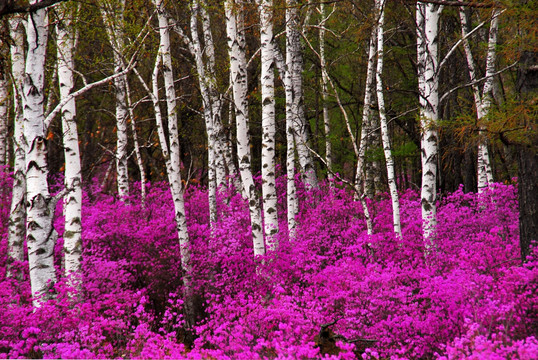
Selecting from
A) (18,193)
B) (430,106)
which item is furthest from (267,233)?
(18,193)

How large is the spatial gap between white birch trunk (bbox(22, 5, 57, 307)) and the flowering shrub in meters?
0.60

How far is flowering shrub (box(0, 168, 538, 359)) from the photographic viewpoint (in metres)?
5.50

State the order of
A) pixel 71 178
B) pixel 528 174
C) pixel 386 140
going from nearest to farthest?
1. pixel 528 174
2. pixel 71 178
3. pixel 386 140

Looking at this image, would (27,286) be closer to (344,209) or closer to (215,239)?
(215,239)

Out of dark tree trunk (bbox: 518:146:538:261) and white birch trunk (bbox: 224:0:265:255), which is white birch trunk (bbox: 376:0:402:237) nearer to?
white birch trunk (bbox: 224:0:265:255)

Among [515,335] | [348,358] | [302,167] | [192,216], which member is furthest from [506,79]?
[348,358]

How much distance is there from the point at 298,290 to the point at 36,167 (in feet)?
13.6

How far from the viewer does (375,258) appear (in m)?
9.06

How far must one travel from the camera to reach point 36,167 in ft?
20.0

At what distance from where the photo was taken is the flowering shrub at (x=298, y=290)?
5.50 meters

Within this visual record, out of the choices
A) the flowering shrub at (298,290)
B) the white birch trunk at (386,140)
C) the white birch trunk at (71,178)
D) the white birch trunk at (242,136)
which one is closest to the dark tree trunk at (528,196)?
the flowering shrub at (298,290)

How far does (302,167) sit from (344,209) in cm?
181

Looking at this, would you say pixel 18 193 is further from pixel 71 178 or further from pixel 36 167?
pixel 36 167

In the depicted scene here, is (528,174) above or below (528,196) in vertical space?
above
